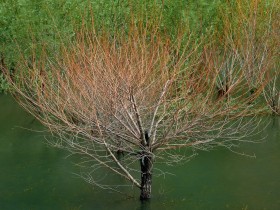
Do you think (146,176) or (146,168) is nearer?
(146,168)

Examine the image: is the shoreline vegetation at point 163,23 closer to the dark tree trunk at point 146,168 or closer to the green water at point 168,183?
the green water at point 168,183

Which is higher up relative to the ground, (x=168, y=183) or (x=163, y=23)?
(x=163, y=23)

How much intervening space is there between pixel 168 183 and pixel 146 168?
2704mm

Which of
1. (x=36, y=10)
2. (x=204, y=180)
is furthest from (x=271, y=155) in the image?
(x=36, y=10)

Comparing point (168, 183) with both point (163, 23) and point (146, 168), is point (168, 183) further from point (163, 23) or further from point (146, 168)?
point (163, 23)

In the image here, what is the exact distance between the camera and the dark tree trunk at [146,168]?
15306 mm

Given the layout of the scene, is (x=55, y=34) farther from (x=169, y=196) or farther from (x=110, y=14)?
(x=169, y=196)

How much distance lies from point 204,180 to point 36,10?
482 inches

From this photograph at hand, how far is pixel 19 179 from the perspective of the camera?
19016mm

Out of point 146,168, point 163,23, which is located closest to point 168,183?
point 146,168

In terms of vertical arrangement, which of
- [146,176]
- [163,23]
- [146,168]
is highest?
[163,23]

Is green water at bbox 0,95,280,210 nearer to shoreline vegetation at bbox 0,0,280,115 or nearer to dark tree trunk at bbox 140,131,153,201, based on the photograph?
dark tree trunk at bbox 140,131,153,201

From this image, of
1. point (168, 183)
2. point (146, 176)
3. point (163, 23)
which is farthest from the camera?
point (163, 23)

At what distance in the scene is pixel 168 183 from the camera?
59.5 feet
